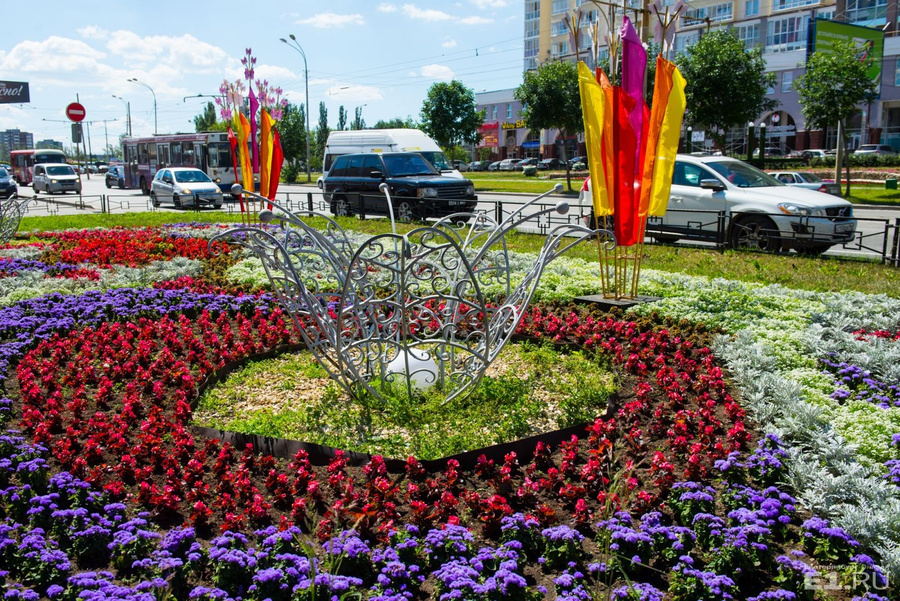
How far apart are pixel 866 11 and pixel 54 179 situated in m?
52.1

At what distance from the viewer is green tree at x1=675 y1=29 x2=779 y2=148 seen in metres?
29.9

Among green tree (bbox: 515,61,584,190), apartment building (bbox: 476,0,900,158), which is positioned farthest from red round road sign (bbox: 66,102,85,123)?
apartment building (bbox: 476,0,900,158)

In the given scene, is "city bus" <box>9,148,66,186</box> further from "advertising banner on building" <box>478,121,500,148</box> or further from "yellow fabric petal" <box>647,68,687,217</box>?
"yellow fabric petal" <box>647,68,687,217</box>

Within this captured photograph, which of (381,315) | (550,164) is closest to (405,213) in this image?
(381,315)

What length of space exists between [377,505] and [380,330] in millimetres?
1928

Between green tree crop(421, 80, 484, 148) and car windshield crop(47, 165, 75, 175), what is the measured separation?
2248cm

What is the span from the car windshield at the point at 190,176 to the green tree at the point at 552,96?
16.6 m

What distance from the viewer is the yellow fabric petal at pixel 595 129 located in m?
7.67

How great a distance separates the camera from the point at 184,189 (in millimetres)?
26203

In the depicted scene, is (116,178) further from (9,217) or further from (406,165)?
(9,217)

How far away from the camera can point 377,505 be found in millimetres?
3742

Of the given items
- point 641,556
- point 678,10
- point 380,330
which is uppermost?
point 678,10

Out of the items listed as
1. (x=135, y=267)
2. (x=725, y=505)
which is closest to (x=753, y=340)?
(x=725, y=505)

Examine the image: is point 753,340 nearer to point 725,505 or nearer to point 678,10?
point 725,505
